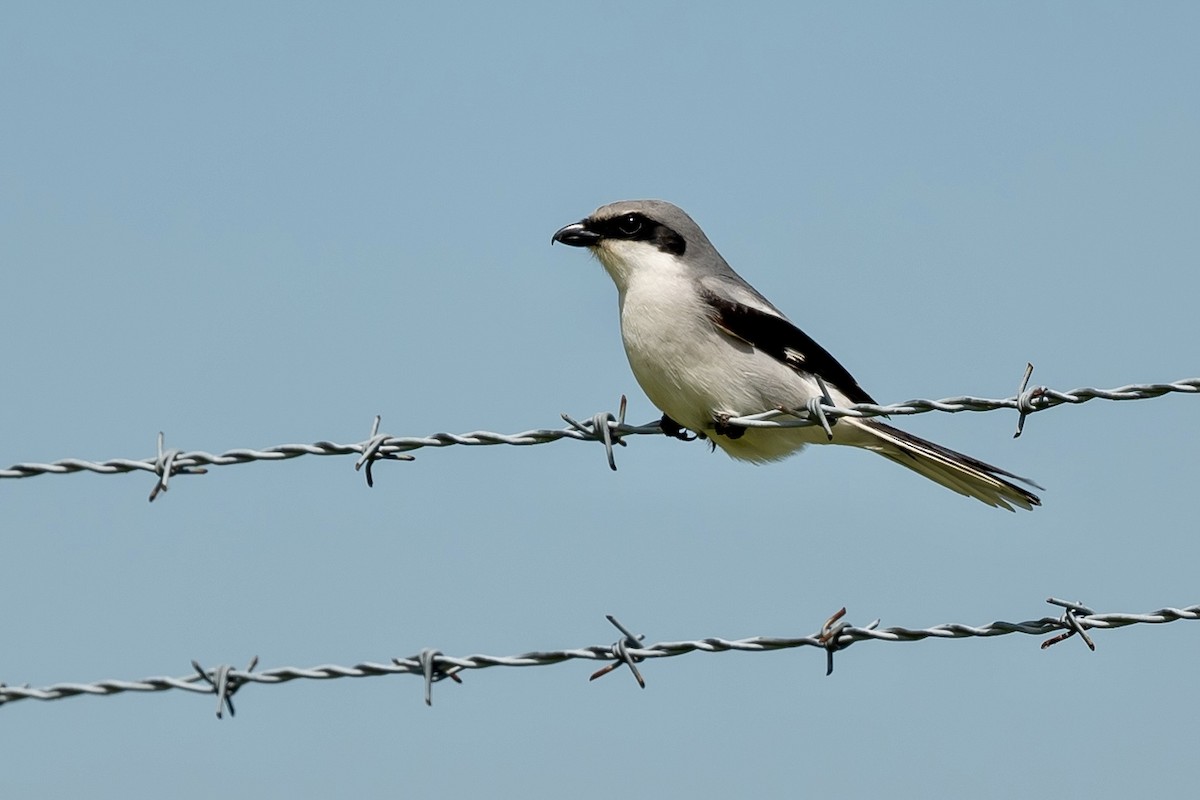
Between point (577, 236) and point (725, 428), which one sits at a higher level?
point (577, 236)

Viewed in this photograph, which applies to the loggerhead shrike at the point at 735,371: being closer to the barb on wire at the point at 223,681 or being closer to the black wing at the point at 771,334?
the black wing at the point at 771,334

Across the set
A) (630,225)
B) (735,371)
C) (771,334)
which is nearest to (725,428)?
(735,371)

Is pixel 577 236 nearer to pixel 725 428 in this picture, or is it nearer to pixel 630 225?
pixel 630 225

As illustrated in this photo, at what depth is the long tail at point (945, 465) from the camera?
568cm

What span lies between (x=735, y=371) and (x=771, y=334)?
311 mm

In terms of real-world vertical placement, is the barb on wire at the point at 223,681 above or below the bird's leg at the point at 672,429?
below

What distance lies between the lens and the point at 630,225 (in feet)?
23.1

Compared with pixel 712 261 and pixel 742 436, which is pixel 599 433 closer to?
pixel 742 436

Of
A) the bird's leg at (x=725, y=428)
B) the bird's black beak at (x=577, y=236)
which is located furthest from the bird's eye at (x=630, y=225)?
the bird's leg at (x=725, y=428)

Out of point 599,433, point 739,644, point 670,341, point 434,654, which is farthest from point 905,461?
point 434,654

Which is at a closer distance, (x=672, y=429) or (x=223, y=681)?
(x=223, y=681)

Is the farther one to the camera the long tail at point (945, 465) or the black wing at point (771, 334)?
the black wing at point (771, 334)

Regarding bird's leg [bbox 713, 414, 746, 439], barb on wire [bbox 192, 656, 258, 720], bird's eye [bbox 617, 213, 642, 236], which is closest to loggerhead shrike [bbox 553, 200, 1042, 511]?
bird's leg [bbox 713, 414, 746, 439]

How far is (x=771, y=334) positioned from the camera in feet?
21.0
